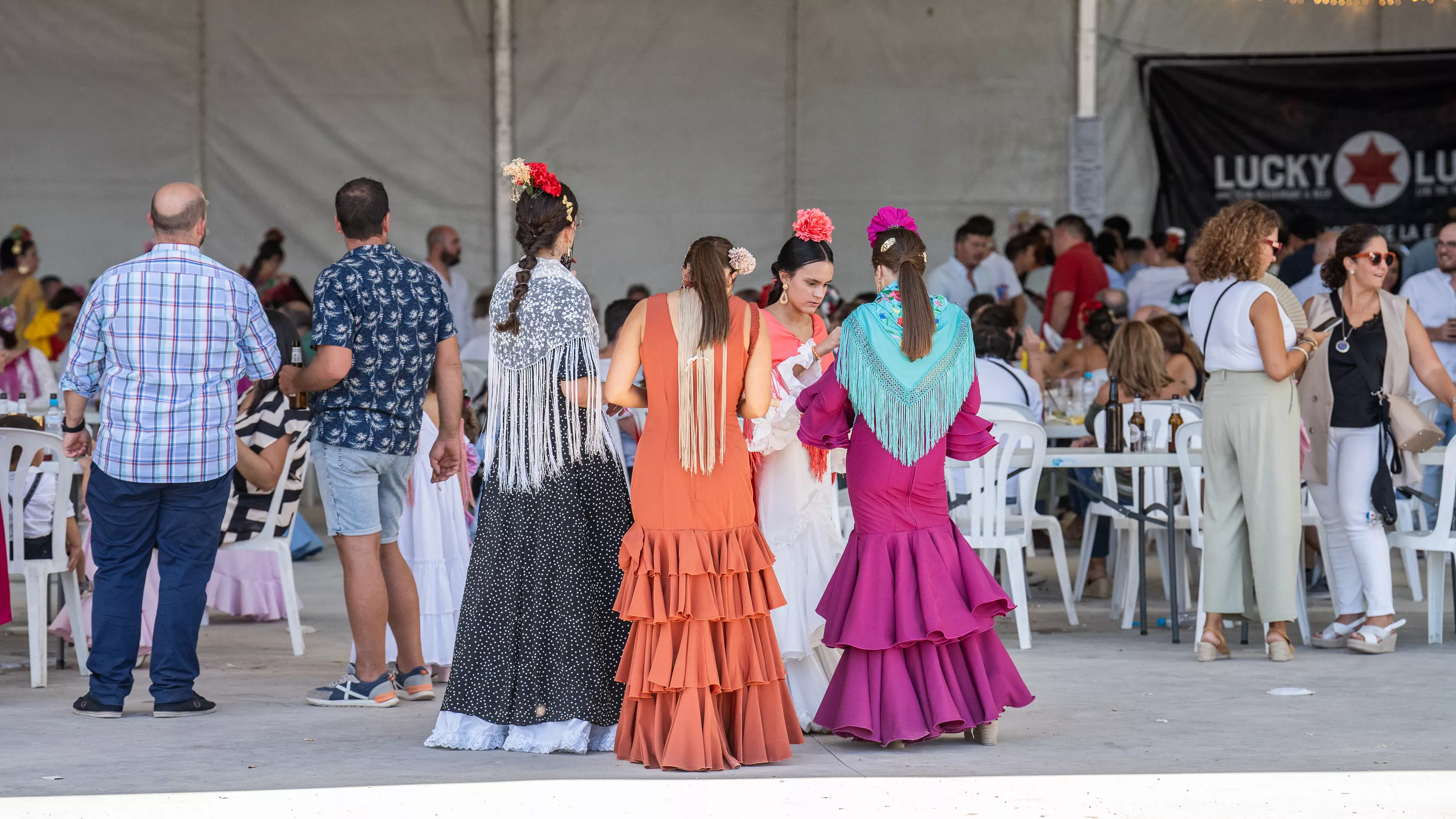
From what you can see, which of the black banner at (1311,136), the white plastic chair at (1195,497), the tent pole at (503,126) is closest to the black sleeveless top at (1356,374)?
the white plastic chair at (1195,497)

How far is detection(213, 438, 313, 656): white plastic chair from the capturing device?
5.86 meters

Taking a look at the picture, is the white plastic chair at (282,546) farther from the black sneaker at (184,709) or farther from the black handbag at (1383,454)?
the black handbag at (1383,454)

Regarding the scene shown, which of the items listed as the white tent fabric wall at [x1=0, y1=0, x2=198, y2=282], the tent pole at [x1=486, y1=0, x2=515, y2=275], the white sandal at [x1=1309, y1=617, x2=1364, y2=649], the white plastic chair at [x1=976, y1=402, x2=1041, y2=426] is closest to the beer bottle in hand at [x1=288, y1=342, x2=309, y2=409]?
the white plastic chair at [x1=976, y1=402, x2=1041, y2=426]

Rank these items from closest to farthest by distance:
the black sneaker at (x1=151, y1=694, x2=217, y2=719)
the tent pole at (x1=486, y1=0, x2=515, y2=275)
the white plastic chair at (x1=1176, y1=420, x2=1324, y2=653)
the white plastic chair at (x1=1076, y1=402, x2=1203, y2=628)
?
the black sneaker at (x1=151, y1=694, x2=217, y2=719) < the white plastic chair at (x1=1176, y1=420, x2=1324, y2=653) < the white plastic chair at (x1=1076, y1=402, x2=1203, y2=628) < the tent pole at (x1=486, y1=0, x2=515, y2=275)

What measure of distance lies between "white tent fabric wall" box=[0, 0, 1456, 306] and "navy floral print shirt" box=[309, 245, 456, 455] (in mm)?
7112

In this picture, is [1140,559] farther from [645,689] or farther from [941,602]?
[645,689]

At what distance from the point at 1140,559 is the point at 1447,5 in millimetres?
7246

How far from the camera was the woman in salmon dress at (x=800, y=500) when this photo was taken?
178 inches

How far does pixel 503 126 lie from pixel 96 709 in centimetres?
762

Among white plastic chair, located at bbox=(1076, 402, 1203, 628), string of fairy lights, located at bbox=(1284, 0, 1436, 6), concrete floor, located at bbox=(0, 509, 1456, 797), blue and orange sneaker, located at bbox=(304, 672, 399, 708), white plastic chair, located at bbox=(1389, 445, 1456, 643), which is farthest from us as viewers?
string of fairy lights, located at bbox=(1284, 0, 1436, 6)

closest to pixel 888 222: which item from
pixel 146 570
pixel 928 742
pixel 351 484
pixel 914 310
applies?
pixel 914 310

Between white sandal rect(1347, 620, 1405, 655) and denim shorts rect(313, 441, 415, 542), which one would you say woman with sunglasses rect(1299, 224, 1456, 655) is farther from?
denim shorts rect(313, 441, 415, 542)

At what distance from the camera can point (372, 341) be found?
4.72 metres

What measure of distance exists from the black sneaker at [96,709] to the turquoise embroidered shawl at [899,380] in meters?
2.27
